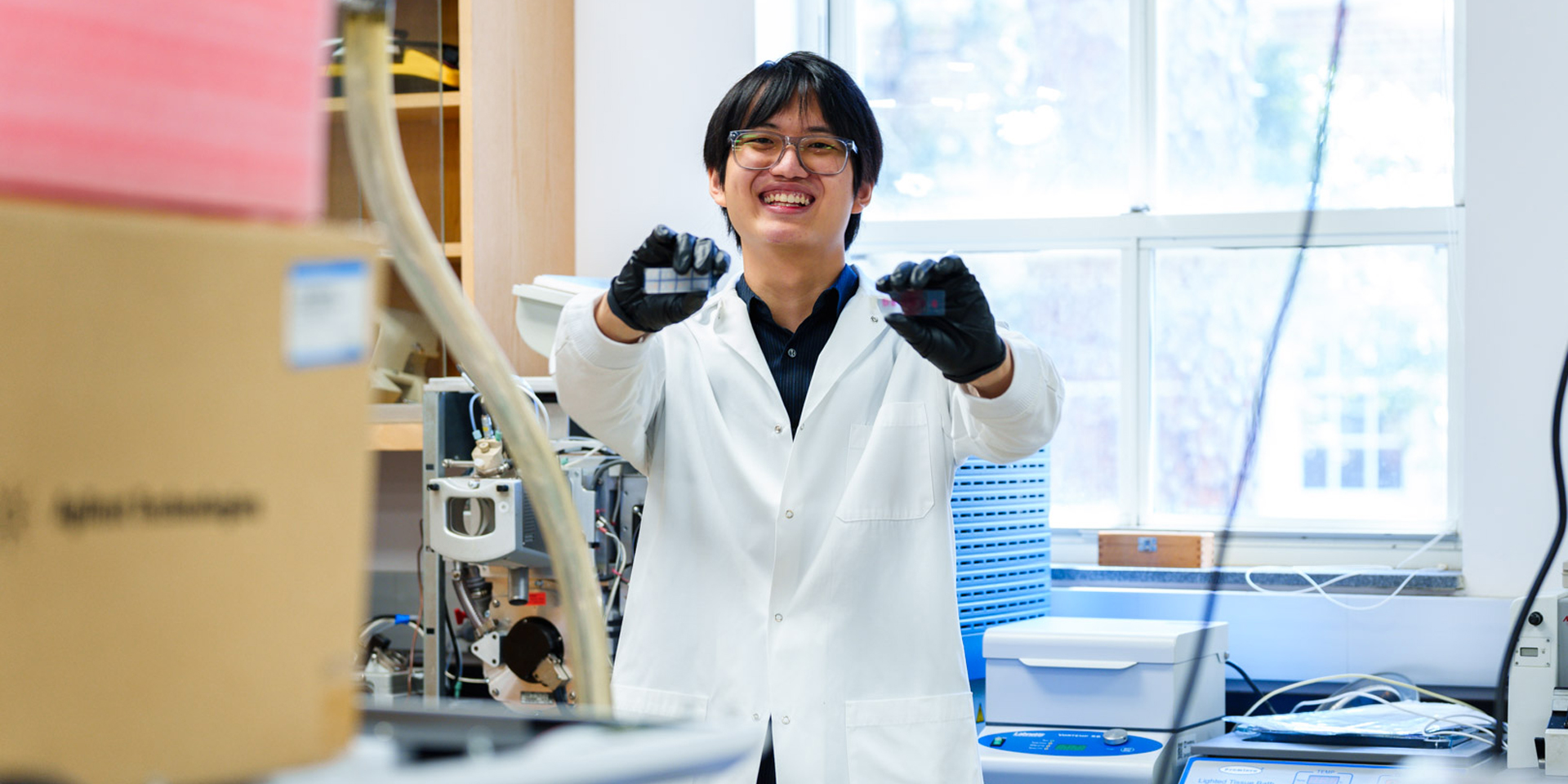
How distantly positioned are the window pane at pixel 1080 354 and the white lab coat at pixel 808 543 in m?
1.42

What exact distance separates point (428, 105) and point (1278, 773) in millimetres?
1858

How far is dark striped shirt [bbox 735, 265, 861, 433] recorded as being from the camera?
1.66 metres

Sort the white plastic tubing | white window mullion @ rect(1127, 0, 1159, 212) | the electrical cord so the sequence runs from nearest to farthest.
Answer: the white plastic tubing
the electrical cord
white window mullion @ rect(1127, 0, 1159, 212)

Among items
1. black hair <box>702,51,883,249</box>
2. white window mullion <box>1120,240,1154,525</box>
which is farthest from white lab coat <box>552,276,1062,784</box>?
white window mullion <box>1120,240,1154,525</box>

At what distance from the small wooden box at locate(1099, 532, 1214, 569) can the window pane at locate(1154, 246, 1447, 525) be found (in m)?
0.17

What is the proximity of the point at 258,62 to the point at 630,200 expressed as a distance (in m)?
2.41

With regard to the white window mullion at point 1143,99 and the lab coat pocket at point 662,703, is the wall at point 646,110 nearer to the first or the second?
the white window mullion at point 1143,99

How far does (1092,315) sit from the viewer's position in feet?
9.84

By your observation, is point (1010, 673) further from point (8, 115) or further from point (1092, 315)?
point (8, 115)

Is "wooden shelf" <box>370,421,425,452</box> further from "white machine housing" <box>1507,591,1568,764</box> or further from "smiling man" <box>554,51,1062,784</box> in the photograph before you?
"white machine housing" <box>1507,591,1568,764</box>

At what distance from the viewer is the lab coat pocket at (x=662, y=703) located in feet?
5.02

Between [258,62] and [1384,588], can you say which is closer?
[258,62]

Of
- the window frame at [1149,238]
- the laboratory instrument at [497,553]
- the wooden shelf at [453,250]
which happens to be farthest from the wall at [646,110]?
the laboratory instrument at [497,553]

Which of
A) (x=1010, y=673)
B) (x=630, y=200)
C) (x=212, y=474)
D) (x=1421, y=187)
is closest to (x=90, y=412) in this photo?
(x=212, y=474)
